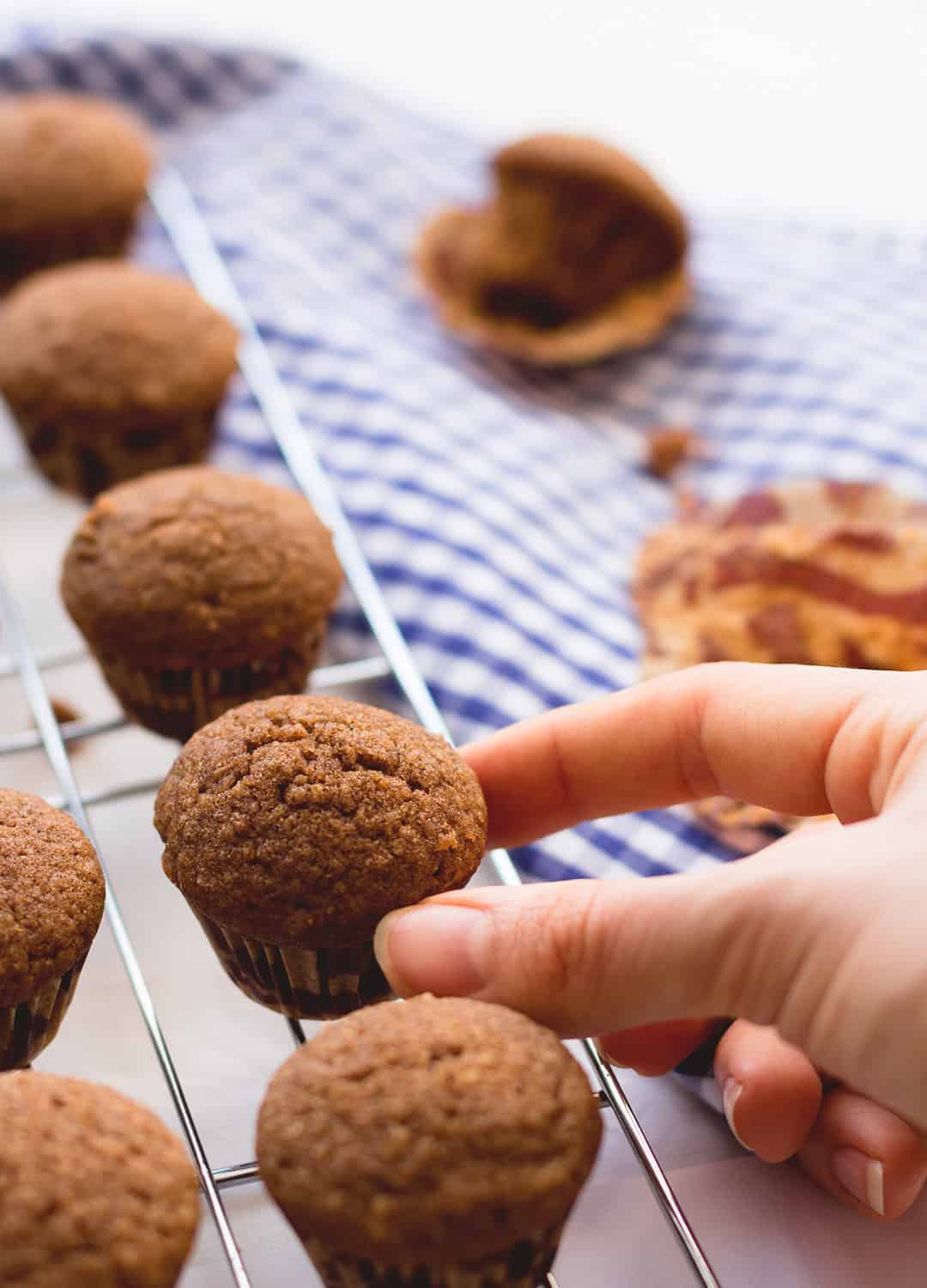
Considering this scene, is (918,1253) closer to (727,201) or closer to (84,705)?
(84,705)

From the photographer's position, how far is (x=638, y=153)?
8.72 ft

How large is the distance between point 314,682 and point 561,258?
1047 mm

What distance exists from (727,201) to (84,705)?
1738 mm

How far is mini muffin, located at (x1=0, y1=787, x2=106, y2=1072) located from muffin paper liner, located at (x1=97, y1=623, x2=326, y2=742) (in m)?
0.29

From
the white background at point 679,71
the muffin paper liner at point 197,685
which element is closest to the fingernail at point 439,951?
the muffin paper liner at point 197,685

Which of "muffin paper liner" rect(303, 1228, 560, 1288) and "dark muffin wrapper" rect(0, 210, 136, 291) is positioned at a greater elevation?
"dark muffin wrapper" rect(0, 210, 136, 291)

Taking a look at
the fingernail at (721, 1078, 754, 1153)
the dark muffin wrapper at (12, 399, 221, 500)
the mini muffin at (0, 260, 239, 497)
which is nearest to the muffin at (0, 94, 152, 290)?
the mini muffin at (0, 260, 239, 497)

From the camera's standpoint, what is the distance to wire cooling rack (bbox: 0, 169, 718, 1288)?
3.63 feet

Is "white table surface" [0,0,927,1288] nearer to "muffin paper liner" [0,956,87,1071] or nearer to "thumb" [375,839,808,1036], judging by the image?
"muffin paper liner" [0,956,87,1071]

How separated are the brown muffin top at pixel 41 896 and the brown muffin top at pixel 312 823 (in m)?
0.07

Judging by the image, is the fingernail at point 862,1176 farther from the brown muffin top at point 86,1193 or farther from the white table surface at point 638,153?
the brown muffin top at point 86,1193

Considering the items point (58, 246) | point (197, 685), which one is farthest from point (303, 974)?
point (58, 246)

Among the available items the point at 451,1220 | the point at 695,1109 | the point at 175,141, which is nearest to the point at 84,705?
the point at 695,1109

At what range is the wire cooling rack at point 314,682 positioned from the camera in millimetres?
1107
